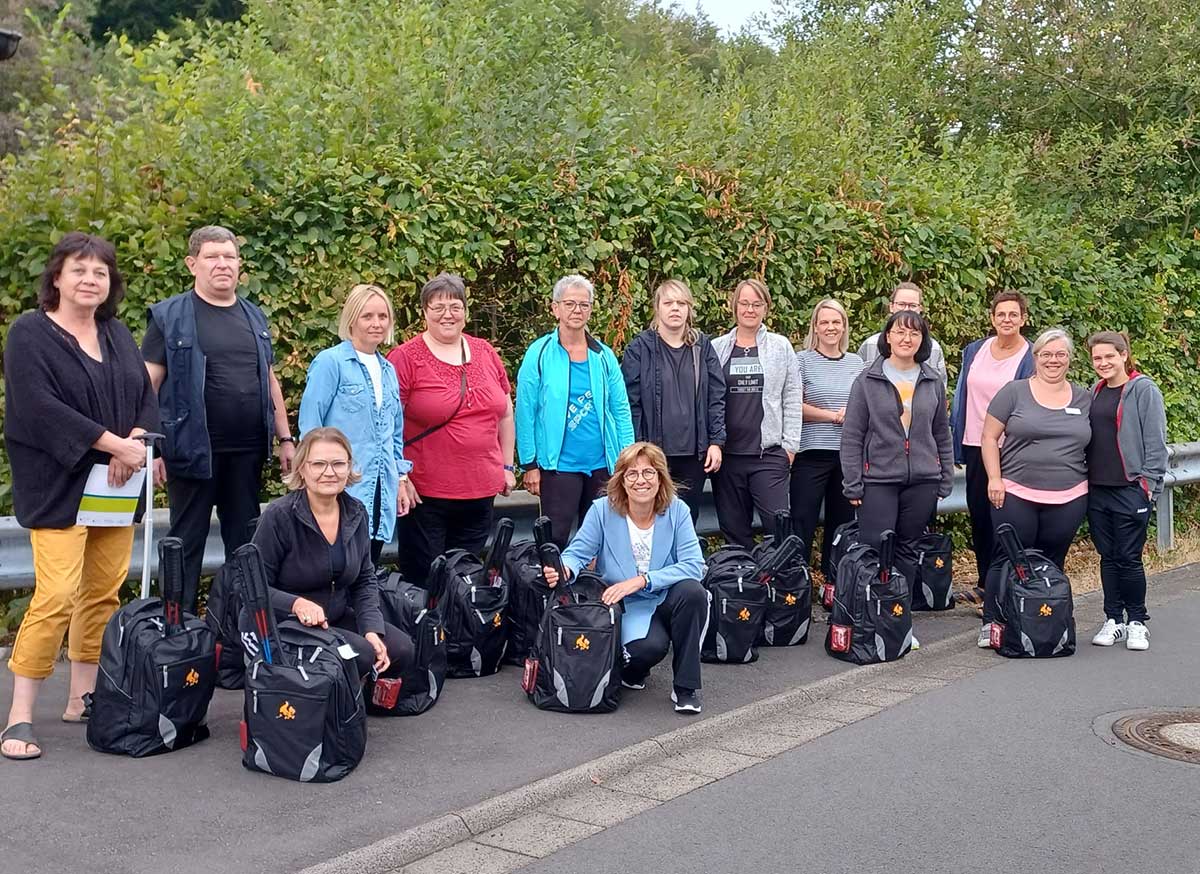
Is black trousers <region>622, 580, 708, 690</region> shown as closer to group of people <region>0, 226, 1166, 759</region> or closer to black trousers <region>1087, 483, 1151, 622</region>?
group of people <region>0, 226, 1166, 759</region>

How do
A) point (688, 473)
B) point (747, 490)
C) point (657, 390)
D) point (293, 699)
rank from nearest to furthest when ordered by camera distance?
point (293, 699), point (657, 390), point (688, 473), point (747, 490)

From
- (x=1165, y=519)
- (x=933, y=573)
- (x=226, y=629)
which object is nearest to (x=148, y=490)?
(x=226, y=629)

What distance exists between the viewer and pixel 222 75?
8.33 metres

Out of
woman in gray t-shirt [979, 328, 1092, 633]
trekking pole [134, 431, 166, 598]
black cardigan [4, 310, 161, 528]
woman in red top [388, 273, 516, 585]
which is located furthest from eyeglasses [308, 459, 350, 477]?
woman in gray t-shirt [979, 328, 1092, 633]

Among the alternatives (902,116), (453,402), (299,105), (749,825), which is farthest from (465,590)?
(902,116)

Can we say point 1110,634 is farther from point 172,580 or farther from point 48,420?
point 48,420

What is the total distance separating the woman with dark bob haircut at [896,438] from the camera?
8.03m

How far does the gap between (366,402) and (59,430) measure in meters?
1.64

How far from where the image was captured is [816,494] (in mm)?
8805

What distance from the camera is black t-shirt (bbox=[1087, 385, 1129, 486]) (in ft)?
26.6

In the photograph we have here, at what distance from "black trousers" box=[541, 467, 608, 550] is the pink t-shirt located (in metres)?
2.84

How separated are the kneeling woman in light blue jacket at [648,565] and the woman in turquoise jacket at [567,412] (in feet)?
2.68

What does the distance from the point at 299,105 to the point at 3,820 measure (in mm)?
4798

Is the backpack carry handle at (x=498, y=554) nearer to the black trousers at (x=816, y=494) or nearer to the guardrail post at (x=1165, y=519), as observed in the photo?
the black trousers at (x=816, y=494)
